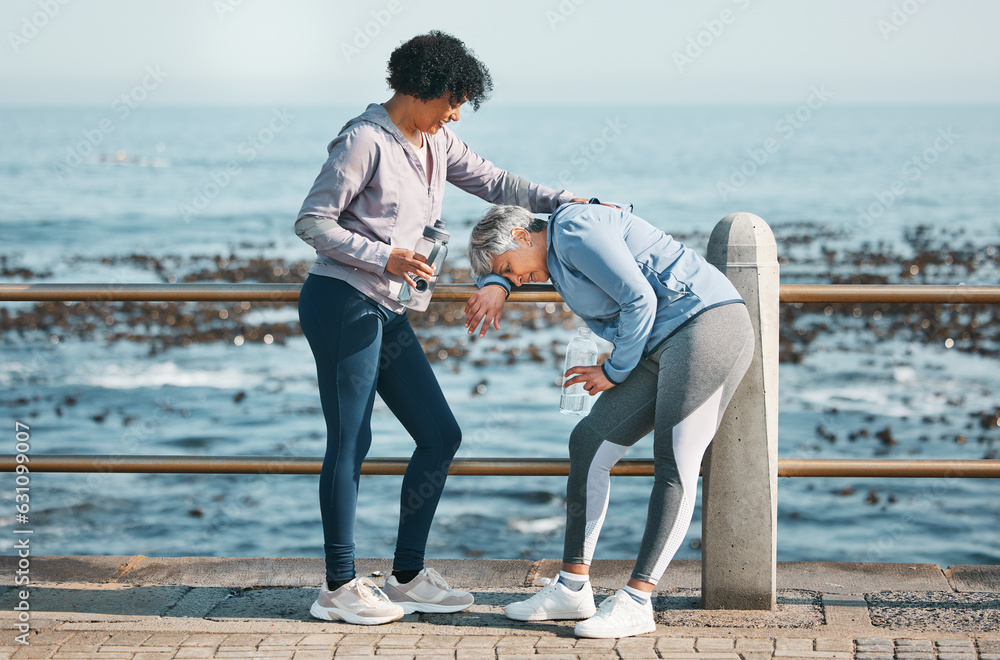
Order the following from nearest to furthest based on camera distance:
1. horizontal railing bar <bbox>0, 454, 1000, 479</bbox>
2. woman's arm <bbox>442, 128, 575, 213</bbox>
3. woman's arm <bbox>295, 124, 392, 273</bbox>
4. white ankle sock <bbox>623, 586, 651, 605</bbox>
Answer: woman's arm <bbox>295, 124, 392, 273</bbox>, white ankle sock <bbox>623, 586, 651, 605</bbox>, horizontal railing bar <bbox>0, 454, 1000, 479</bbox>, woman's arm <bbox>442, 128, 575, 213</bbox>

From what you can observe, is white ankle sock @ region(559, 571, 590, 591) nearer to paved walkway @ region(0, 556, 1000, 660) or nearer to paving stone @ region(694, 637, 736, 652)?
paved walkway @ region(0, 556, 1000, 660)

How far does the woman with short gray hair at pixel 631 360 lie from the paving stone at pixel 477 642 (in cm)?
16

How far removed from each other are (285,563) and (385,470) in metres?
0.69

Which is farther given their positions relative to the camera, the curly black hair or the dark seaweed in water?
the dark seaweed in water

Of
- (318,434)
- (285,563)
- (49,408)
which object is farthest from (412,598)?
(49,408)

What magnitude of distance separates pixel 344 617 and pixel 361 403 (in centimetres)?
72

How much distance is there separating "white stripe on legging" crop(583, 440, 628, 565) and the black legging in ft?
1.69

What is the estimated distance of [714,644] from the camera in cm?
294

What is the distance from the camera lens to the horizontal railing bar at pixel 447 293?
10.4 feet

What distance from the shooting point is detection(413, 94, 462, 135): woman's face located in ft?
9.98

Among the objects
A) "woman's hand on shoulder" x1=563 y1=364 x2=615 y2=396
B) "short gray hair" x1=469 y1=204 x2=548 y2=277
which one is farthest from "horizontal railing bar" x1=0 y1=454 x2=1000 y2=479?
"short gray hair" x1=469 y1=204 x2=548 y2=277

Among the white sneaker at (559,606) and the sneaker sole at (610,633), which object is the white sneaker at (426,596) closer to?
the white sneaker at (559,606)

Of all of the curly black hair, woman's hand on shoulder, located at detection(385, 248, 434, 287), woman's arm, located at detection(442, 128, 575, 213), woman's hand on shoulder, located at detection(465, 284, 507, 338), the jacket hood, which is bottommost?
woman's hand on shoulder, located at detection(465, 284, 507, 338)

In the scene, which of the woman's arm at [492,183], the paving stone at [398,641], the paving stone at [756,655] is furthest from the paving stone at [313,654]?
the woman's arm at [492,183]
